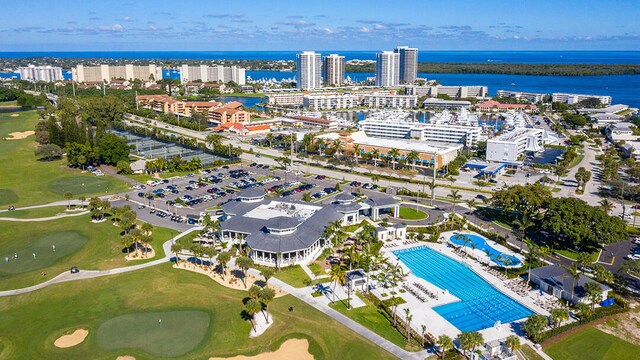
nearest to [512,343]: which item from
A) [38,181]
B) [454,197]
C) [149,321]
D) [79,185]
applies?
[149,321]

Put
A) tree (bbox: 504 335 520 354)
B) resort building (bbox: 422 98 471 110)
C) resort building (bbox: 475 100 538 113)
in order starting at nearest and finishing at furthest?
tree (bbox: 504 335 520 354)
resort building (bbox: 475 100 538 113)
resort building (bbox: 422 98 471 110)

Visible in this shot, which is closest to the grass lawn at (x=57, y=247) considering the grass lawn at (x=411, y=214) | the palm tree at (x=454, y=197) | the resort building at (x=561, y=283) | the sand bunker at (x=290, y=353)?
the sand bunker at (x=290, y=353)

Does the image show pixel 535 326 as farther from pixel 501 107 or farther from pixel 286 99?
pixel 286 99

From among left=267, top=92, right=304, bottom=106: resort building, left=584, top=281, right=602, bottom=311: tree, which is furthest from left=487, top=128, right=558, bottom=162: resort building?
left=267, top=92, right=304, bottom=106: resort building

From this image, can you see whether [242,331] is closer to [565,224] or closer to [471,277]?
[471,277]

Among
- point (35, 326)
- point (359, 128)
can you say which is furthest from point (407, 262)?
point (359, 128)

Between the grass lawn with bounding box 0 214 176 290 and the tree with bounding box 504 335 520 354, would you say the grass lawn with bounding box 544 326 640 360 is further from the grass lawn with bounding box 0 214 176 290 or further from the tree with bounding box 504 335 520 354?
the grass lawn with bounding box 0 214 176 290
